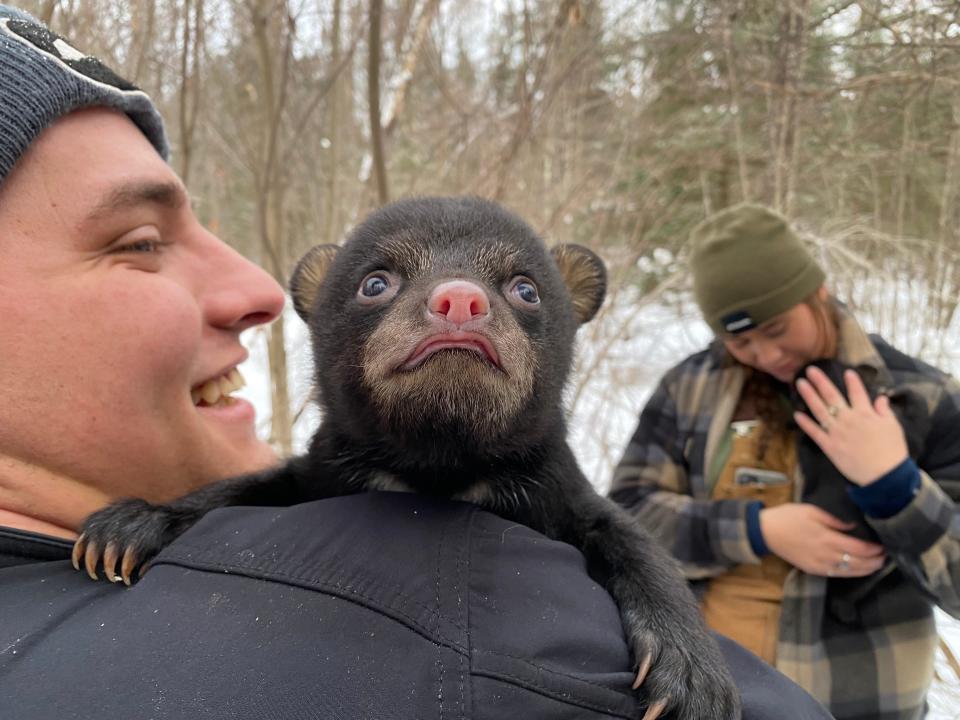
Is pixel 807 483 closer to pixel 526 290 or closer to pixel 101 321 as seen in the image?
pixel 526 290

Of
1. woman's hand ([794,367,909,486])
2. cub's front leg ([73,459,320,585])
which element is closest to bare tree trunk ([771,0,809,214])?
woman's hand ([794,367,909,486])

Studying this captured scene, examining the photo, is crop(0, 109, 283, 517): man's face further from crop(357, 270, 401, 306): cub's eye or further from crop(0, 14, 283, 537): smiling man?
crop(357, 270, 401, 306): cub's eye

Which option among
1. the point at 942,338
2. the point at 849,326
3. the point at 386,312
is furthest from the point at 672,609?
the point at 942,338

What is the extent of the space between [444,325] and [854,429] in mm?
1471

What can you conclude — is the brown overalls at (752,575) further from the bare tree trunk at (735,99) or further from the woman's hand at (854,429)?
the bare tree trunk at (735,99)

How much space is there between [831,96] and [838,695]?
9.30 feet

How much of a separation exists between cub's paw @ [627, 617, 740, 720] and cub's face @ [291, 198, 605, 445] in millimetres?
481

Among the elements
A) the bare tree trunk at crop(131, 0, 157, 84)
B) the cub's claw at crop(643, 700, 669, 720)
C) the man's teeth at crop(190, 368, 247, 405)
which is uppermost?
the bare tree trunk at crop(131, 0, 157, 84)

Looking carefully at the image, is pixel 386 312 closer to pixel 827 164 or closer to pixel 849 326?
pixel 849 326

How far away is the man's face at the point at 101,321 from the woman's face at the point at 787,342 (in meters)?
1.78

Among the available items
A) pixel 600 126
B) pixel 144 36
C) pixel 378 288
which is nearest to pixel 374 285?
pixel 378 288

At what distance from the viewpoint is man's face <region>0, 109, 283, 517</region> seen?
1304 millimetres

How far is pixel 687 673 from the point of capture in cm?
119

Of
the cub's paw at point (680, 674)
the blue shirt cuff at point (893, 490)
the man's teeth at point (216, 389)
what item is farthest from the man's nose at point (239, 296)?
the blue shirt cuff at point (893, 490)
